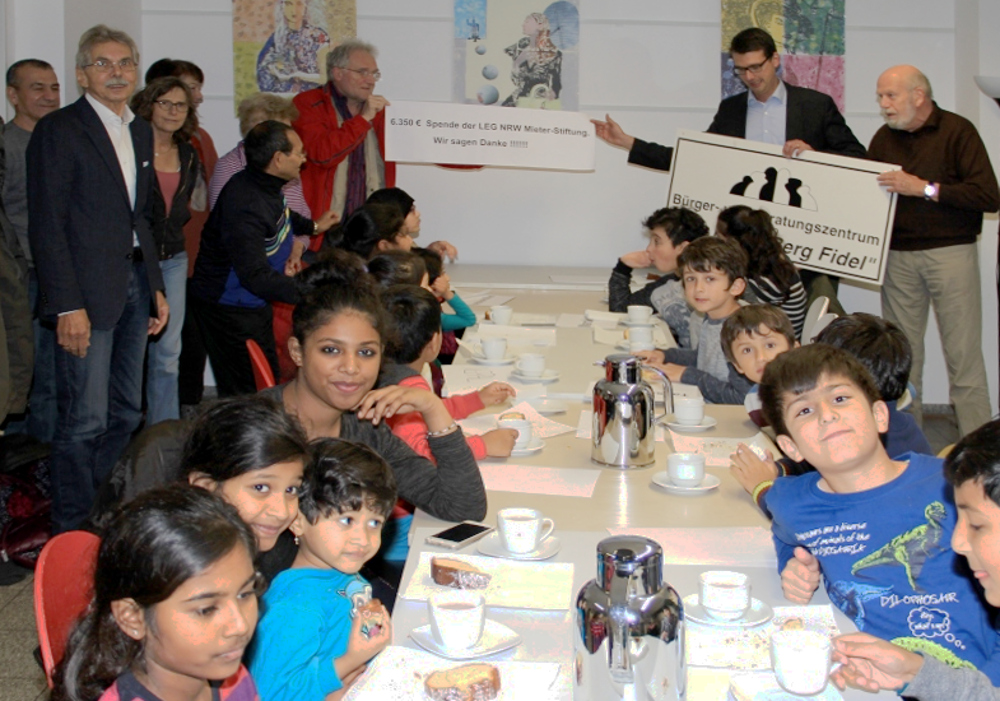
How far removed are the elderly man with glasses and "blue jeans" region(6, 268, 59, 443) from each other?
1422mm

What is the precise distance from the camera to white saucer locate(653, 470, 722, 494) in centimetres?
204

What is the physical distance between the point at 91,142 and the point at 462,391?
149 centimetres

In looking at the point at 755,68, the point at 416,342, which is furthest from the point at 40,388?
the point at 755,68

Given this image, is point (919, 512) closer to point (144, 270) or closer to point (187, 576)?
point (187, 576)

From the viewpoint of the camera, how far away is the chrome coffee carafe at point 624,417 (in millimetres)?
2197

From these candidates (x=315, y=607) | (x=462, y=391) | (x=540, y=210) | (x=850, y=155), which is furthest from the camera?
(x=540, y=210)

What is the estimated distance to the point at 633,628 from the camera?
47.0 inches

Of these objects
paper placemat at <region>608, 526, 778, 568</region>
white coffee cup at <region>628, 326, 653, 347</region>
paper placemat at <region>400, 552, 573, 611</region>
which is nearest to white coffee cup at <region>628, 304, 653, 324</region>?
white coffee cup at <region>628, 326, 653, 347</region>

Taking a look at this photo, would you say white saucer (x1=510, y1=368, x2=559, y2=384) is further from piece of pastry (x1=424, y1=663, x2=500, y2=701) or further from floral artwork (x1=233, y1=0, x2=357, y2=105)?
floral artwork (x1=233, y1=0, x2=357, y2=105)

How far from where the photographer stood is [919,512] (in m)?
1.61

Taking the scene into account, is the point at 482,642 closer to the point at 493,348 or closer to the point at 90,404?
the point at 493,348

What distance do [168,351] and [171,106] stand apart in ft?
3.18

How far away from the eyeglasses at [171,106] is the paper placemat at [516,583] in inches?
112

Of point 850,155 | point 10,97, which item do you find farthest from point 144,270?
point 850,155
